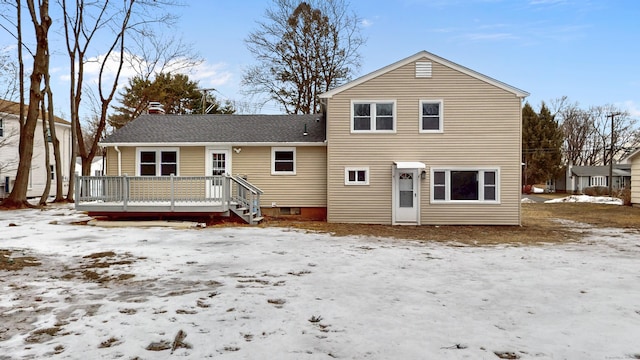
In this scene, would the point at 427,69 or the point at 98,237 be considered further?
the point at 427,69

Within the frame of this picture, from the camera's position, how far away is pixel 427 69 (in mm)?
13664

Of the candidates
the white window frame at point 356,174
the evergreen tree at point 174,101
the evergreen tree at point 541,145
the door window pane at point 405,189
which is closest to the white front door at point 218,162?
the white window frame at point 356,174

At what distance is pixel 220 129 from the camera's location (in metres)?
15.7

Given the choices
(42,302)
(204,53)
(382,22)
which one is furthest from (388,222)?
(204,53)

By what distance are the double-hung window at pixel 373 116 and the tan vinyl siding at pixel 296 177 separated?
1.70 metres

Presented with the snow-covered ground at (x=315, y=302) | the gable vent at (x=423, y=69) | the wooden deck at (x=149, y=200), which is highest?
the gable vent at (x=423, y=69)

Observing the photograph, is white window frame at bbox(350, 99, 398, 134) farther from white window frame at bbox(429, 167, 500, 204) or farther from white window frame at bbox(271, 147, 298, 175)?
white window frame at bbox(271, 147, 298, 175)

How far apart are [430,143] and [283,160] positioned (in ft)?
17.4

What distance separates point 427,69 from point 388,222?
5.40 metres

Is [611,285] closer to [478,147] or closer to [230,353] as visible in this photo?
[230,353]

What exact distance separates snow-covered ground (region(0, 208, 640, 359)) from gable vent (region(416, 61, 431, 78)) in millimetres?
6969

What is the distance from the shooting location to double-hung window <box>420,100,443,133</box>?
13.8 m

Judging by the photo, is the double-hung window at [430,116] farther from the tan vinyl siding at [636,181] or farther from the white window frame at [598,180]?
the white window frame at [598,180]

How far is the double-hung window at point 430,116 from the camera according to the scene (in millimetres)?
13766
